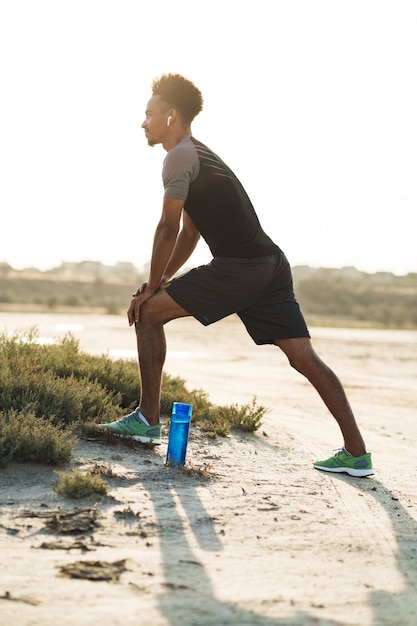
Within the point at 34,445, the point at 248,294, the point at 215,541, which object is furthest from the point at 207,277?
the point at 215,541

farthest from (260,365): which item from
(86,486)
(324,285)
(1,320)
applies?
(324,285)

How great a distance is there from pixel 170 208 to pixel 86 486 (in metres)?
1.94

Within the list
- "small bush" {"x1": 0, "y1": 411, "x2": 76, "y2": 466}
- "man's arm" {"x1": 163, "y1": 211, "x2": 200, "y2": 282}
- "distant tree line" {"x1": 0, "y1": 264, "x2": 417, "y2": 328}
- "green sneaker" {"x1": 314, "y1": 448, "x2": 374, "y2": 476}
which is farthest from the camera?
"distant tree line" {"x1": 0, "y1": 264, "x2": 417, "y2": 328}

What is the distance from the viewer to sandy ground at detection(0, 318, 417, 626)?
11.3 ft

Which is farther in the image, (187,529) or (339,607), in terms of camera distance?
(187,529)

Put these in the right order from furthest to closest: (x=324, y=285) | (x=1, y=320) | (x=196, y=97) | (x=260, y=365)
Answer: (x=324, y=285) < (x=1, y=320) < (x=260, y=365) < (x=196, y=97)

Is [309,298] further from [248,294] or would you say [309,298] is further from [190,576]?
[190,576]

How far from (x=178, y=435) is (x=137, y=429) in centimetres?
60

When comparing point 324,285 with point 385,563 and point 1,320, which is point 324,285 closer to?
point 1,320

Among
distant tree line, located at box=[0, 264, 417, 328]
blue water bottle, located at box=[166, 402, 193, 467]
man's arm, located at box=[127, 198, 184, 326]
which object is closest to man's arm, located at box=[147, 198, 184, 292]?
man's arm, located at box=[127, 198, 184, 326]

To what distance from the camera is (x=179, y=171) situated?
5.58 metres

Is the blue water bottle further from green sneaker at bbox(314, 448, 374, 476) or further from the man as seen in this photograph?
green sneaker at bbox(314, 448, 374, 476)

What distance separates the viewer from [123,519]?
14.7 ft

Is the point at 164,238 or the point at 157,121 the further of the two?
the point at 157,121
